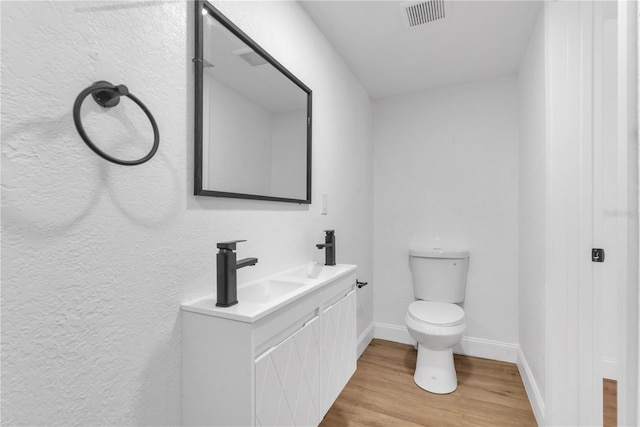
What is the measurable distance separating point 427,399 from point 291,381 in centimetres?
120

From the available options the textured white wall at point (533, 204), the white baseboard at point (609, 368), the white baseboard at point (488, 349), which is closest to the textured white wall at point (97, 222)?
the textured white wall at point (533, 204)

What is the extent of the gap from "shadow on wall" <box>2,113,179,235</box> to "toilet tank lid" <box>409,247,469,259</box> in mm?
1997

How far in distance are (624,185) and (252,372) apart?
919mm

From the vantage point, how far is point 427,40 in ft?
6.14

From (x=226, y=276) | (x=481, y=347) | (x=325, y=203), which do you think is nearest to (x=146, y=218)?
(x=226, y=276)

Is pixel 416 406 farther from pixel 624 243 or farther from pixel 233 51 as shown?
pixel 233 51

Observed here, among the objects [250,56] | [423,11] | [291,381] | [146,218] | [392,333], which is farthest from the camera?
[392,333]

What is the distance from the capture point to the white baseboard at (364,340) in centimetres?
232

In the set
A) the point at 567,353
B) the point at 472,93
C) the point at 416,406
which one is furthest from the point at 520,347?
the point at 472,93

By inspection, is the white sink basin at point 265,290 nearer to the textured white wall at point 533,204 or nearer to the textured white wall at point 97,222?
the textured white wall at point 97,222

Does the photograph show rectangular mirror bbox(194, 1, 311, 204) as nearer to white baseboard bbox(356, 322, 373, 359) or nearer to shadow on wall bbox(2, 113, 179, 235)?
shadow on wall bbox(2, 113, 179, 235)

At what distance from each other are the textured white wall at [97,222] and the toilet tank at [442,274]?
5.36 ft

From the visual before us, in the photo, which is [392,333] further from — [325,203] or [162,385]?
[162,385]

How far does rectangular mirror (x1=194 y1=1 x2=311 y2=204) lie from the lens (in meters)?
0.99
